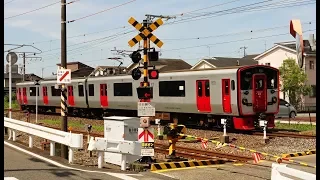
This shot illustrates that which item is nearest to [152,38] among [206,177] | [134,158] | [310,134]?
[134,158]

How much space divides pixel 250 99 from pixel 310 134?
9.29ft

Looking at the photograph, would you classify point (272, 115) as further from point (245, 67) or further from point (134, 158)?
point (134, 158)

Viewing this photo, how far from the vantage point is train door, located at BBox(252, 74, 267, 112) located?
19.1 m

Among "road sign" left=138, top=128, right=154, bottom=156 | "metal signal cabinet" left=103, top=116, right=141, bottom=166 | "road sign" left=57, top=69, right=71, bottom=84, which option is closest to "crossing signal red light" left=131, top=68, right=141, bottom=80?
"metal signal cabinet" left=103, top=116, right=141, bottom=166

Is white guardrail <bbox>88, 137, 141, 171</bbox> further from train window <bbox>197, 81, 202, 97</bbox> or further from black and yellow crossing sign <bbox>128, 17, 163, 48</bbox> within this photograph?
train window <bbox>197, 81, 202, 97</bbox>

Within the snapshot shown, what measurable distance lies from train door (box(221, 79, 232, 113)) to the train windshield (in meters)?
0.63

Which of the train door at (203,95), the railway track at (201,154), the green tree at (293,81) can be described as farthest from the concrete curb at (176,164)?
the green tree at (293,81)

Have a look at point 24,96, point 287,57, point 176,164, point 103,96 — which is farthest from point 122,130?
point 287,57

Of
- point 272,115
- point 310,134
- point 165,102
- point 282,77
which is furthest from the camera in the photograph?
point 282,77

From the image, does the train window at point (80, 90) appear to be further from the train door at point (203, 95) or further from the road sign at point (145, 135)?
the road sign at point (145, 135)

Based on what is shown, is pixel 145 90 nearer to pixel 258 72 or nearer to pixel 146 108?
pixel 146 108

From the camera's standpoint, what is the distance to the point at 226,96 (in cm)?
1906

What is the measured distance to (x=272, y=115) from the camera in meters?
20.0

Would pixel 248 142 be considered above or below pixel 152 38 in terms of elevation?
below
